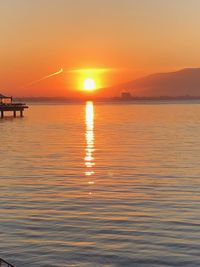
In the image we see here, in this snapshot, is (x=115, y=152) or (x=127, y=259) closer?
(x=127, y=259)

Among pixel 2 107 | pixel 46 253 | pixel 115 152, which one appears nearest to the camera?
pixel 46 253

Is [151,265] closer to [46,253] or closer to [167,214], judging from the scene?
[46,253]

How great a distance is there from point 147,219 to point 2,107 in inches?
4491

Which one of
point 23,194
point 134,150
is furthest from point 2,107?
point 23,194

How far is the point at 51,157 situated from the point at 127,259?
104 ft

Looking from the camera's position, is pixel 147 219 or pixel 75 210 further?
pixel 75 210

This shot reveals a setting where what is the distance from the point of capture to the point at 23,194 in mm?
28375

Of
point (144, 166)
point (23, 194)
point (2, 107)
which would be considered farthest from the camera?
point (2, 107)

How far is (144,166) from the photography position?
40.7 metres

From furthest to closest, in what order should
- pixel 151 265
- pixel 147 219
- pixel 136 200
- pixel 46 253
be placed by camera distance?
1. pixel 136 200
2. pixel 147 219
3. pixel 46 253
4. pixel 151 265

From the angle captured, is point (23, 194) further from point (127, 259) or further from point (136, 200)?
point (127, 259)

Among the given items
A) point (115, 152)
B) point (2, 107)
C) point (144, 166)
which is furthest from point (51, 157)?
point (2, 107)

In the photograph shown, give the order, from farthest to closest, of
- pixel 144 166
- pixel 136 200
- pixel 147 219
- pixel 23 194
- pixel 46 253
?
pixel 144 166, pixel 23 194, pixel 136 200, pixel 147 219, pixel 46 253

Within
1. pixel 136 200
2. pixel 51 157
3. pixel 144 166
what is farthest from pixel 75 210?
pixel 51 157
